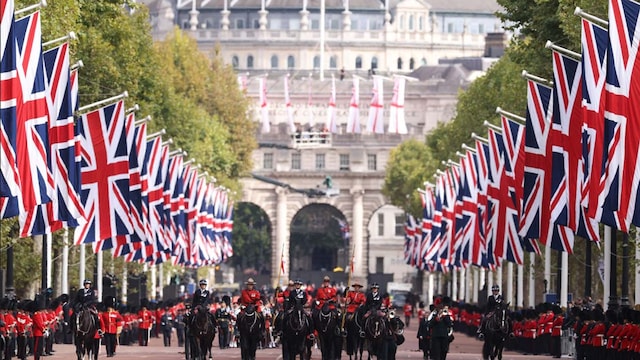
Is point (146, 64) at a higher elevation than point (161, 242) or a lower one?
higher

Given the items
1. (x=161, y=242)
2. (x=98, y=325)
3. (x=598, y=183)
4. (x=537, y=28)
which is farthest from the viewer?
(x=161, y=242)

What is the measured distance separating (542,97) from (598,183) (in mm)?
13541

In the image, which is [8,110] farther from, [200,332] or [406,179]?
[406,179]

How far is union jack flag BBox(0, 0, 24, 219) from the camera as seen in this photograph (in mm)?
49812

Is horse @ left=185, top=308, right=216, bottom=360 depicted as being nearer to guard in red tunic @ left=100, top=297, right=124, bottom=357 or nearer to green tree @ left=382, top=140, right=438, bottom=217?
guard in red tunic @ left=100, top=297, right=124, bottom=357

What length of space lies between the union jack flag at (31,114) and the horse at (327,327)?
11.2 meters

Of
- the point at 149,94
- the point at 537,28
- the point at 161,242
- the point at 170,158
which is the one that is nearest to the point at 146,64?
the point at 149,94

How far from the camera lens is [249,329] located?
62.6m

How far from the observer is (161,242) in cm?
8488

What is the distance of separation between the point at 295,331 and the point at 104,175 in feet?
35.0

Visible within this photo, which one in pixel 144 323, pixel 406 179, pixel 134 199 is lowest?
pixel 144 323

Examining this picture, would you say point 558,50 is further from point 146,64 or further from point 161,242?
point 146,64

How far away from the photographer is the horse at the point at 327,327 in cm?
6375

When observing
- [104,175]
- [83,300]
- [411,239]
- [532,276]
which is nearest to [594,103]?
[83,300]
